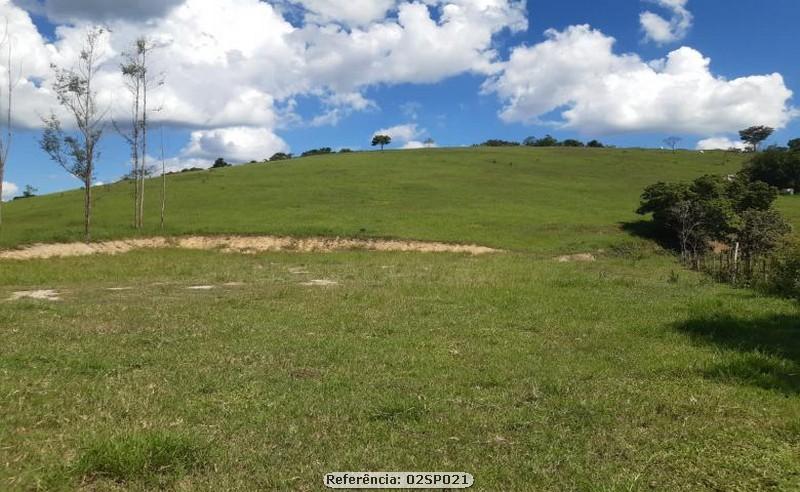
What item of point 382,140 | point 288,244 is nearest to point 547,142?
point 382,140

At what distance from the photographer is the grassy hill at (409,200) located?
152 ft

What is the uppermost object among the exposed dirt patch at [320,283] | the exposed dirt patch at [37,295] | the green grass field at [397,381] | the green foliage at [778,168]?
the green foliage at [778,168]

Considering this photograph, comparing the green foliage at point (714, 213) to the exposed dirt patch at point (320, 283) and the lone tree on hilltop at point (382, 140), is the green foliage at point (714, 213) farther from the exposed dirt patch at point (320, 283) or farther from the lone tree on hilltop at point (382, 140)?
the lone tree on hilltop at point (382, 140)

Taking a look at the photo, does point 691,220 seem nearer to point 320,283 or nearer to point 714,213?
point 714,213

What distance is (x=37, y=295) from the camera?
20.3 m

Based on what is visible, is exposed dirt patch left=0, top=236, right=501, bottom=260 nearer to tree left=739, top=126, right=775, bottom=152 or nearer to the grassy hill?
the grassy hill

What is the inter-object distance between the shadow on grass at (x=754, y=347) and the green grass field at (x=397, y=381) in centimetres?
7

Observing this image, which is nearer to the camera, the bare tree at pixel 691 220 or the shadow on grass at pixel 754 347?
the shadow on grass at pixel 754 347

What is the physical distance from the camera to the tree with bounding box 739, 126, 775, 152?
136625 mm

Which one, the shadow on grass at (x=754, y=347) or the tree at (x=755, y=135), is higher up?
the tree at (x=755, y=135)

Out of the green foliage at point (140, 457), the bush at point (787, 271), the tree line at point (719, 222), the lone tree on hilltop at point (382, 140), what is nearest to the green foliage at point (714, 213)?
the tree line at point (719, 222)

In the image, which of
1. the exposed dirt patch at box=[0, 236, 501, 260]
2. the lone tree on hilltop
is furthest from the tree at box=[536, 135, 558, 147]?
the exposed dirt patch at box=[0, 236, 501, 260]

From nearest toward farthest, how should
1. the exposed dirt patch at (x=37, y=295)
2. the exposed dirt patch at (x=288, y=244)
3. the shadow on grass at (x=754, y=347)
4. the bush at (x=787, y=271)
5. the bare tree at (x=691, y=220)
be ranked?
1. the shadow on grass at (x=754, y=347)
2. the exposed dirt patch at (x=37, y=295)
3. the bush at (x=787, y=271)
4. the exposed dirt patch at (x=288, y=244)
5. the bare tree at (x=691, y=220)

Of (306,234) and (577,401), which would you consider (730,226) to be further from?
(577,401)
